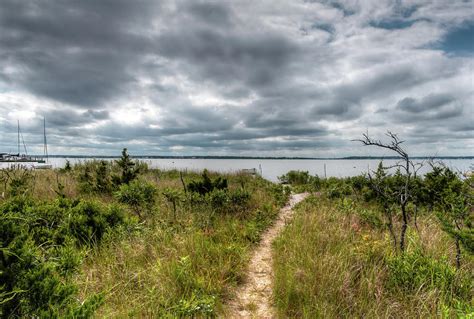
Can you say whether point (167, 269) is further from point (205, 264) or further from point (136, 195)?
point (136, 195)

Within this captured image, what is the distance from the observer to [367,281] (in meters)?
3.60

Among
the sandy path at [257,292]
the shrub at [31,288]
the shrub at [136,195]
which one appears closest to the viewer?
the shrub at [31,288]

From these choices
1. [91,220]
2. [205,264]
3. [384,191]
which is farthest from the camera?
[384,191]

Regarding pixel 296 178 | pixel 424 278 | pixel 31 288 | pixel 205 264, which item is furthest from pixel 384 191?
pixel 296 178

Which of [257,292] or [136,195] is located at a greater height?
[136,195]

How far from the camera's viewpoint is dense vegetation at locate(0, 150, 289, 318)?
1.94 metres

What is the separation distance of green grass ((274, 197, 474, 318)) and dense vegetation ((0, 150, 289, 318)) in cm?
94

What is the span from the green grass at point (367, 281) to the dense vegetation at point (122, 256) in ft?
3.09

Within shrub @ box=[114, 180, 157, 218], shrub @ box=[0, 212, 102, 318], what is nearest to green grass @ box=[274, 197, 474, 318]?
shrub @ box=[0, 212, 102, 318]

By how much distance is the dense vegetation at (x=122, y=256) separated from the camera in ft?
6.37

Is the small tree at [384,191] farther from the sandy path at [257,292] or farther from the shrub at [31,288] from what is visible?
the shrub at [31,288]

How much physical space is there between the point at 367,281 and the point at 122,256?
12.4 ft

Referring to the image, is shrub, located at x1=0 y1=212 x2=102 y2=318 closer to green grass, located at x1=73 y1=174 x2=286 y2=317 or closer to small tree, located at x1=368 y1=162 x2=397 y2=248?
green grass, located at x1=73 y1=174 x2=286 y2=317

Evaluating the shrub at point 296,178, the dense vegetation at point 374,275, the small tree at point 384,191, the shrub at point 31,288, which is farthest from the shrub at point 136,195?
the shrub at point 296,178
